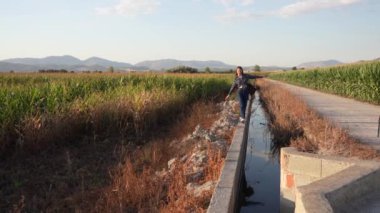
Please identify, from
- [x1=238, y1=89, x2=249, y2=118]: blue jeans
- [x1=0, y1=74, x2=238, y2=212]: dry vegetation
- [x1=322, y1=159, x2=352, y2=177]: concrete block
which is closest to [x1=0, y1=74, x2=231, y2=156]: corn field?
[x1=0, y1=74, x2=238, y2=212]: dry vegetation

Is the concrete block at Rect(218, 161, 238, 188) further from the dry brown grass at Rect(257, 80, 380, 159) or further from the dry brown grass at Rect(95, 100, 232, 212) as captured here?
the dry brown grass at Rect(257, 80, 380, 159)

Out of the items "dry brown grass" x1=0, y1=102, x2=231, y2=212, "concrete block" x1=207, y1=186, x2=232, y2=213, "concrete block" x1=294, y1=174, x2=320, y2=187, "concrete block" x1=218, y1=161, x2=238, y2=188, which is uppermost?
"concrete block" x1=218, y1=161, x2=238, y2=188

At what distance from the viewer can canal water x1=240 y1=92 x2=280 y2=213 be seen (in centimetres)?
807

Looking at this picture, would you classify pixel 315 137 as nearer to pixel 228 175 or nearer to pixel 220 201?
pixel 228 175

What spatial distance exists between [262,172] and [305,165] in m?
2.94

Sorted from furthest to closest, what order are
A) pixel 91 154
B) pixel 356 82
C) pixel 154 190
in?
1. pixel 356 82
2. pixel 91 154
3. pixel 154 190

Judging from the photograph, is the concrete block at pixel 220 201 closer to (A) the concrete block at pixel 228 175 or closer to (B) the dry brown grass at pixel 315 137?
(A) the concrete block at pixel 228 175

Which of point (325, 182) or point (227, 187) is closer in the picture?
point (325, 182)

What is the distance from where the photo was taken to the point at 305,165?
7.02 metres

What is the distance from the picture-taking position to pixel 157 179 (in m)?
7.36

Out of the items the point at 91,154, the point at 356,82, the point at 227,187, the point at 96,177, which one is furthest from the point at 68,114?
the point at 356,82

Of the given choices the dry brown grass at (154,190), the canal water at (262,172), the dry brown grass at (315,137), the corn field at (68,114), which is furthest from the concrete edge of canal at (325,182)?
the corn field at (68,114)

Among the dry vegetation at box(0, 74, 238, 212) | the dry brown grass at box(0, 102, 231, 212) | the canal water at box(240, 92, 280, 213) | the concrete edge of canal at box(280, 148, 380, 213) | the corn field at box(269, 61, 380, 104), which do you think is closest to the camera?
the concrete edge of canal at box(280, 148, 380, 213)

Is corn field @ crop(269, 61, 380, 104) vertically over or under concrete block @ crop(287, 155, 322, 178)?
over
